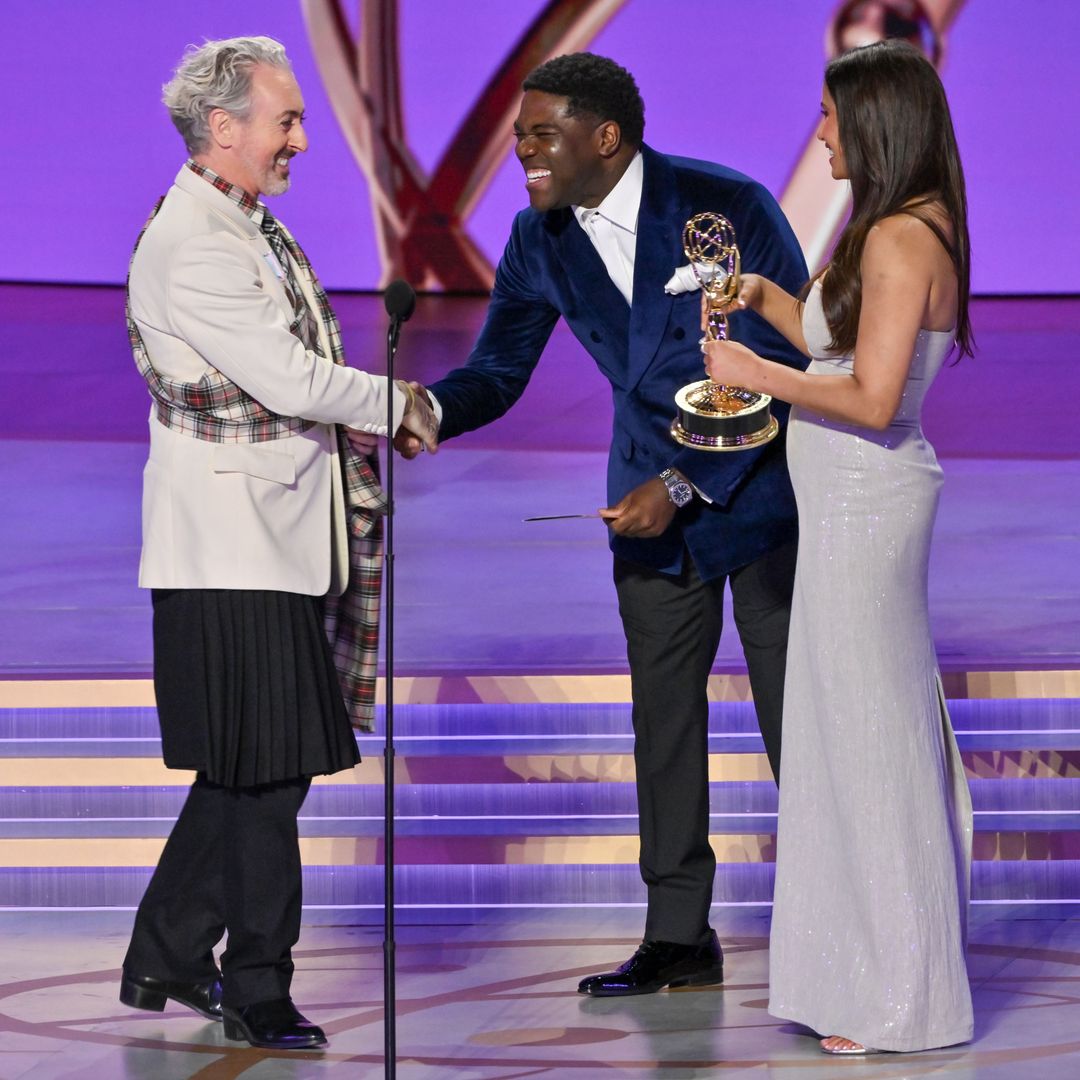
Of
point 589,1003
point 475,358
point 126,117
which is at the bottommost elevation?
point 589,1003

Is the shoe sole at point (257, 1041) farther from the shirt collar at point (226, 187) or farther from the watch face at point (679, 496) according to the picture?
the shirt collar at point (226, 187)

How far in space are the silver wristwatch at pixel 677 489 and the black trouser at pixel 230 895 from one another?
877mm

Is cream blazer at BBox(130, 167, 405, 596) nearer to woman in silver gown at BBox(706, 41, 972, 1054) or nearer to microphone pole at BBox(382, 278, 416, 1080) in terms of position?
microphone pole at BBox(382, 278, 416, 1080)

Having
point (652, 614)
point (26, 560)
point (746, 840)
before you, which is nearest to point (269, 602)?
point (652, 614)

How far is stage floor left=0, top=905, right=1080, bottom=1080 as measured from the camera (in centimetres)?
305

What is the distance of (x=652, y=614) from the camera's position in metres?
3.68

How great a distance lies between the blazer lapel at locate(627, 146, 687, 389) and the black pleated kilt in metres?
0.85

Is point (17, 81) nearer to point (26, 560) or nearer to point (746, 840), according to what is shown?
point (26, 560)

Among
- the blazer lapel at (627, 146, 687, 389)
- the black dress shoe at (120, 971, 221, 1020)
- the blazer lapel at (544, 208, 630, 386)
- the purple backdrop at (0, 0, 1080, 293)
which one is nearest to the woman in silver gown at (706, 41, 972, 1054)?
the blazer lapel at (627, 146, 687, 389)

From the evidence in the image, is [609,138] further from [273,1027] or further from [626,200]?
[273,1027]

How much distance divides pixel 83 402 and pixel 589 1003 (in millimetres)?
6595

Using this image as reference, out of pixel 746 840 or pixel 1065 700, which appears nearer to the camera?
pixel 746 840

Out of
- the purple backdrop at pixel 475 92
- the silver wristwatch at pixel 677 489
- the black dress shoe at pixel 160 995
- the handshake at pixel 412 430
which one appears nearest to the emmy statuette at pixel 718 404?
the silver wristwatch at pixel 677 489

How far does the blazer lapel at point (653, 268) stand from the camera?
11.9 feet
